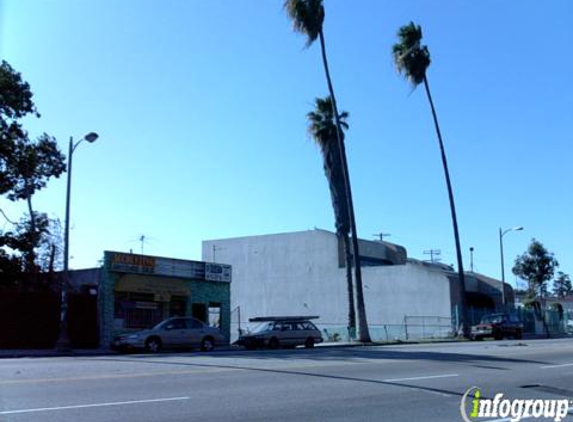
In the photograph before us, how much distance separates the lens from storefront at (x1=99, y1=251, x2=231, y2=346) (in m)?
34.5

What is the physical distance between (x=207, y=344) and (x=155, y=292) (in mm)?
7431

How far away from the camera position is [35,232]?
37.0 metres

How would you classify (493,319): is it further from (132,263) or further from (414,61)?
(132,263)

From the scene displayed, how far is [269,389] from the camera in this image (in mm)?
12734

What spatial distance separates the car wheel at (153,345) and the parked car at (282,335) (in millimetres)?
5649

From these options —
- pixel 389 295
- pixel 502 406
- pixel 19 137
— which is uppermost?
pixel 19 137

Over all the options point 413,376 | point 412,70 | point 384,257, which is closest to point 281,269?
point 384,257

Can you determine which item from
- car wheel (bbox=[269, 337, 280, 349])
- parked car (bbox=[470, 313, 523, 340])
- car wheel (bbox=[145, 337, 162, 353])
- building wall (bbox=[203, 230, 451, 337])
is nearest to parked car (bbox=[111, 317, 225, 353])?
car wheel (bbox=[145, 337, 162, 353])

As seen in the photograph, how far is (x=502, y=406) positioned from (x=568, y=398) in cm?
172

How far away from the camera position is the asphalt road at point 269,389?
396 inches

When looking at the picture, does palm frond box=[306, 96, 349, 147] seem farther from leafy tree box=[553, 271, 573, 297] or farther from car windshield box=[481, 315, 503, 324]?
leafy tree box=[553, 271, 573, 297]

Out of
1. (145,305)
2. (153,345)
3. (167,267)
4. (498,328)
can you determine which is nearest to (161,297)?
(145,305)

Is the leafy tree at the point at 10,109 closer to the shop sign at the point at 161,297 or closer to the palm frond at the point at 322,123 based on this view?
the shop sign at the point at 161,297

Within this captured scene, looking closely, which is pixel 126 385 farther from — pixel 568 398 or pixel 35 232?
pixel 35 232
